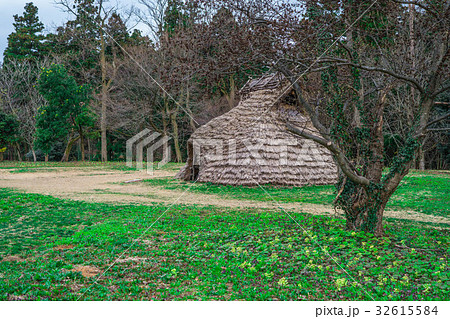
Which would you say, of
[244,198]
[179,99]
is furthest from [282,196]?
[179,99]

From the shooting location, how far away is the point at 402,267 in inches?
190

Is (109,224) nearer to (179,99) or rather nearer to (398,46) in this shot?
(398,46)

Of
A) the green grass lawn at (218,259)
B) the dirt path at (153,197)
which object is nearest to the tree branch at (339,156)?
the green grass lawn at (218,259)

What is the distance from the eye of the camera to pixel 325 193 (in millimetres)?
13344

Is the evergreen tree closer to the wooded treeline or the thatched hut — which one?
the wooded treeline

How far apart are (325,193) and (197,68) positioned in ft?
28.0

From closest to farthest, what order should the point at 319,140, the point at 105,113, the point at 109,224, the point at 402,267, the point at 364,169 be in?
the point at 402,267
the point at 319,140
the point at 364,169
the point at 109,224
the point at 105,113

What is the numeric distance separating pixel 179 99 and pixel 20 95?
1673 centimetres

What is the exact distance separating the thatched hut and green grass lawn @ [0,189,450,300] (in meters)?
6.53

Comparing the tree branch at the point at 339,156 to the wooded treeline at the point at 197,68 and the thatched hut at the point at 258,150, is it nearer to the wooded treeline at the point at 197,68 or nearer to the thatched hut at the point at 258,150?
the wooded treeline at the point at 197,68

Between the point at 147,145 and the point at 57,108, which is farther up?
the point at 57,108

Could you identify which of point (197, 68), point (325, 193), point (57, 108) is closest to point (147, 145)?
point (57, 108)

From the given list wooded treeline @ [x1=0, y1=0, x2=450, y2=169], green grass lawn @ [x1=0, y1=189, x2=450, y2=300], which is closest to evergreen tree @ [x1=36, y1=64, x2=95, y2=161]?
wooded treeline @ [x1=0, y1=0, x2=450, y2=169]

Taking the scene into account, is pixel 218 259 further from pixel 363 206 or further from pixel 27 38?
pixel 27 38
